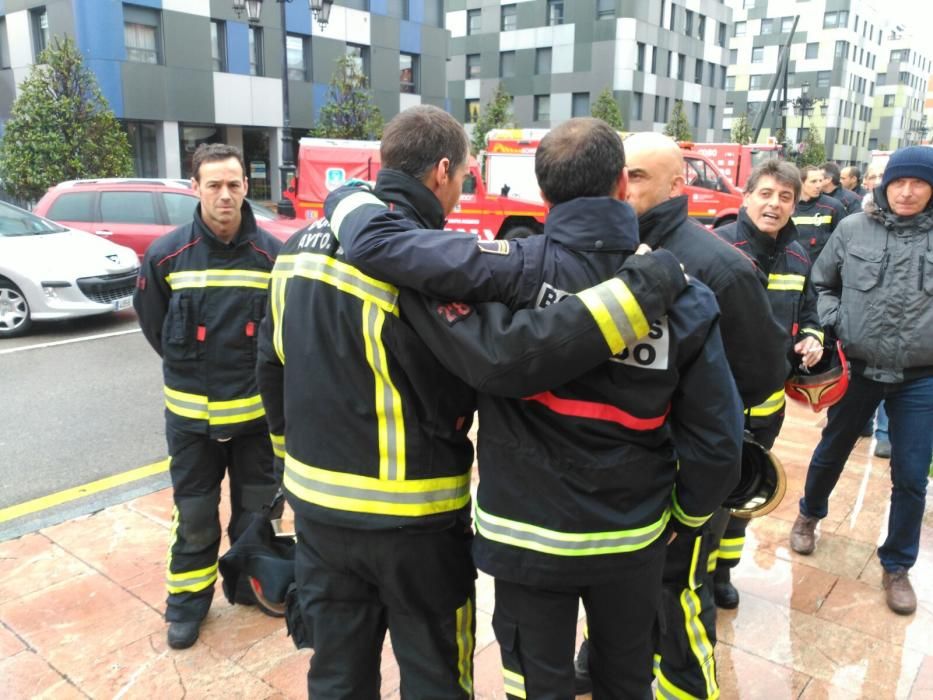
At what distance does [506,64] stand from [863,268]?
150ft

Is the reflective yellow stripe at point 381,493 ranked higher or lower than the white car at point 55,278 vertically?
higher

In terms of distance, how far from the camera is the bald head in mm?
2475

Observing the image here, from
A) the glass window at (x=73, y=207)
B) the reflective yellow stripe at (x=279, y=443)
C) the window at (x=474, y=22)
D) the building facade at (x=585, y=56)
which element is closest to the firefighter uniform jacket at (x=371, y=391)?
the reflective yellow stripe at (x=279, y=443)

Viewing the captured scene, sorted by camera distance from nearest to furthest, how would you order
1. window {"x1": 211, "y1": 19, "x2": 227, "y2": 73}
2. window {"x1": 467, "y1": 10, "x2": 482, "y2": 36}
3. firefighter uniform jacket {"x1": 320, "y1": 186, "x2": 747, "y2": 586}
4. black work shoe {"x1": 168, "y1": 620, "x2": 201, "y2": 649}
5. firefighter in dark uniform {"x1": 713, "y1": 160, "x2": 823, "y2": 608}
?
firefighter uniform jacket {"x1": 320, "y1": 186, "x2": 747, "y2": 586}
black work shoe {"x1": 168, "y1": 620, "x2": 201, "y2": 649}
firefighter in dark uniform {"x1": 713, "y1": 160, "x2": 823, "y2": 608}
window {"x1": 211, "y1": 19, "x2": 227, "y2": 73}
window {"x1": 467, "y1": 10, "x2": 482, "y2": 36}

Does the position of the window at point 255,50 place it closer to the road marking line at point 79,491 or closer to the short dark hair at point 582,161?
the road marking line at point 79,491

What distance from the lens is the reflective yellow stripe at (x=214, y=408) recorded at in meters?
3.05

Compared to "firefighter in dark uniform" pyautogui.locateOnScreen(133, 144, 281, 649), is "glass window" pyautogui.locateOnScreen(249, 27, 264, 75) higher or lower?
higher

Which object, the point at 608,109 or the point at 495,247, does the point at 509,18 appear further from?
the point at 495,247

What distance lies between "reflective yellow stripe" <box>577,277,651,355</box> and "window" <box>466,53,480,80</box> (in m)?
48.8

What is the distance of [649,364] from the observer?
5.83 feet

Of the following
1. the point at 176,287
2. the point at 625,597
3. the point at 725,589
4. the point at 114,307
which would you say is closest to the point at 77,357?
the point at 114,307

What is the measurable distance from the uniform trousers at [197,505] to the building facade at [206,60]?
23470 mm

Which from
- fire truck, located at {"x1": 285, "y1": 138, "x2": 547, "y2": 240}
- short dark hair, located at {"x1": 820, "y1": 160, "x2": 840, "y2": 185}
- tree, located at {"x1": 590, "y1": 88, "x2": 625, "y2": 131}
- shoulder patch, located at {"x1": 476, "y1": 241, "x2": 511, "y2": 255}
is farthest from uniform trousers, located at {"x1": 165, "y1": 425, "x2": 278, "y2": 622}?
tree, located at {"x1": 590, "y1": 88, "x2": 625, "y2": 131}

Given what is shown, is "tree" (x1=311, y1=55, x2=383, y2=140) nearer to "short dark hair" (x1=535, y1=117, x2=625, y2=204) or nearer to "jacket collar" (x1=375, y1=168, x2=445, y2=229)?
"jacket collar" (x1=375, y1=168, x2=445, y2=229)
